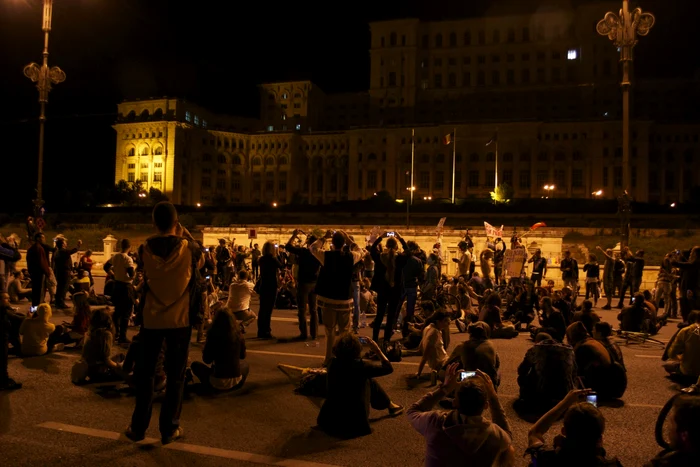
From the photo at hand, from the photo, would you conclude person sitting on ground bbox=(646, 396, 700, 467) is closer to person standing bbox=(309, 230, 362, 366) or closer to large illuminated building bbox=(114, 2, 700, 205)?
person standing bbox=(309, 230, 362, 366)

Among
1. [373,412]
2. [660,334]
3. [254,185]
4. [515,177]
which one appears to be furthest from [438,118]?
[373,412]

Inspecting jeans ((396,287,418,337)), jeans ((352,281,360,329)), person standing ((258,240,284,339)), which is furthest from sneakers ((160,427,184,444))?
jeans ((396,287,418,337))

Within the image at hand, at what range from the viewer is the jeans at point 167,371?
178 inches

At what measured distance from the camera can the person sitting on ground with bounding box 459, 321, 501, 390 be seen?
5.89 metres

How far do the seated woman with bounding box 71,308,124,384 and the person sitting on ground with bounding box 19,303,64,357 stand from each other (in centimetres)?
175

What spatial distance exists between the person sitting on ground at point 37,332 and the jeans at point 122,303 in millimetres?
955

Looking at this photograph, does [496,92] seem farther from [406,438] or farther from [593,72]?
[406,438]

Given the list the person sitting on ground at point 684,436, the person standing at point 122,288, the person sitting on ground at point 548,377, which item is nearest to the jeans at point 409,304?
the person sitting on ground at point 548,377

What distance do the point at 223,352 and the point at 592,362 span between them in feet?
14.0

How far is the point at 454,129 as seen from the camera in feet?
250

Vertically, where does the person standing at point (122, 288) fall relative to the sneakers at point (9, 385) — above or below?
above

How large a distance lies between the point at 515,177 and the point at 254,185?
43845 mm

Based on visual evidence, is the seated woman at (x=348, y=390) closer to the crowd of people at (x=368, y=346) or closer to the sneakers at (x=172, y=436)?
the crowd of people at (x=368, y=346)

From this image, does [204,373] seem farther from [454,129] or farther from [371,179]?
[371,179]
